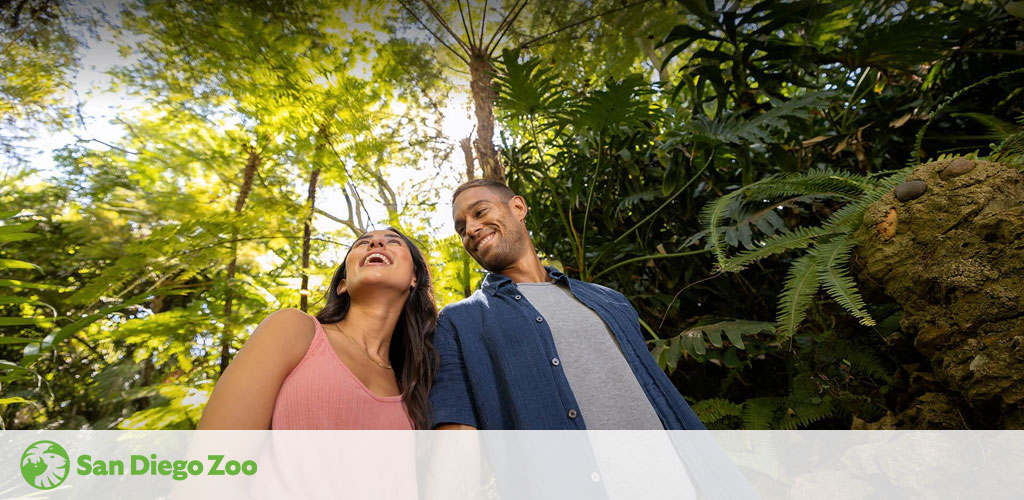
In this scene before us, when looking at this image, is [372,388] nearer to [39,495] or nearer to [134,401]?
[39,495]

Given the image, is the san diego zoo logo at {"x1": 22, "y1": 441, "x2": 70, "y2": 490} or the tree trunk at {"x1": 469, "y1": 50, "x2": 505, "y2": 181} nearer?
the san diego zoo logo at {"x1": 22, "y1": 441, "x2": 70, "y2": 490}

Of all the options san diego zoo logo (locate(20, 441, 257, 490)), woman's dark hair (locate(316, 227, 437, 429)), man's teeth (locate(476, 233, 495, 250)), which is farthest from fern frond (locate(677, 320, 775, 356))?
san diego zoo logo (locate(20, 441, 257, 490))

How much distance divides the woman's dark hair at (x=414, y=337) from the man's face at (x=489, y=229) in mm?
224

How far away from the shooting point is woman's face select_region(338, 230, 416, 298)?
1.29m

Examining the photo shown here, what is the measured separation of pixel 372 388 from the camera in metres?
1.15

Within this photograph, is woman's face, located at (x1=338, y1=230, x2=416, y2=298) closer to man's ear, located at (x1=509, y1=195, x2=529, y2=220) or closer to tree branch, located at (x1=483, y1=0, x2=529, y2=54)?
man's ear, located at (x1=509, y1=195, x2=529, y2=220)

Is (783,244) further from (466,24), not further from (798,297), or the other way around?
(466,24)

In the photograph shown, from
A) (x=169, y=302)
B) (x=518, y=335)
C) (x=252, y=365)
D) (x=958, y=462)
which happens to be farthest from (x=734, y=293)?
(x=169, y=302)

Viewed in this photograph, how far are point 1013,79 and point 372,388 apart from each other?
9.33ft

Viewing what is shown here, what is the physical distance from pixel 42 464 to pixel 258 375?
5.53 ft

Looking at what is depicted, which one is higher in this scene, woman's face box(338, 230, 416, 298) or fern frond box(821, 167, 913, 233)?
woman's face box(338, 230, 416, 298)

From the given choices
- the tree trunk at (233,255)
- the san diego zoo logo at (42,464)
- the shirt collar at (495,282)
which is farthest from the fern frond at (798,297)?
the tree trunk at (233,255)

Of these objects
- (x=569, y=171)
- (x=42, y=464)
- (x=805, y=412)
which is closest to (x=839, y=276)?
(x=805, y=412)

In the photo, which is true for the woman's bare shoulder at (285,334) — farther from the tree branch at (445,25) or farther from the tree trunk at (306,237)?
the tree trunk at (306,237)
